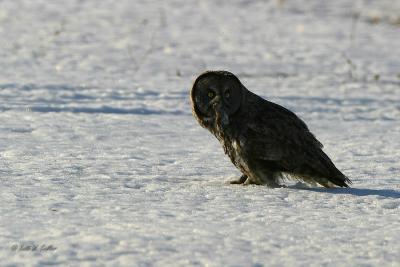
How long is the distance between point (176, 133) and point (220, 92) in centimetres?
208

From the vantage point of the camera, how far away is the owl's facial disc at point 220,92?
5785 millimetres

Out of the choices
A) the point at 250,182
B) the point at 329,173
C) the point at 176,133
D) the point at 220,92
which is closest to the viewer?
the point at 329,173

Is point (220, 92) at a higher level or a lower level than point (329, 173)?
higher

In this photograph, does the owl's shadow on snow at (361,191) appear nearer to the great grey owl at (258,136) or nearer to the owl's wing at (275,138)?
the great grey owl at (258,136)

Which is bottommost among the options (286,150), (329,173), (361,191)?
(361,191)

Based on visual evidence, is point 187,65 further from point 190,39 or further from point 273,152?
point 273,152

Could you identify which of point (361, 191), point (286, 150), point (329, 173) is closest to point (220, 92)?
point (286, 150)

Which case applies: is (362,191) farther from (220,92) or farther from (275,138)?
(220,92)

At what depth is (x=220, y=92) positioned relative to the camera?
5820 millimetres

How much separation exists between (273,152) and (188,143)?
1.81 metres

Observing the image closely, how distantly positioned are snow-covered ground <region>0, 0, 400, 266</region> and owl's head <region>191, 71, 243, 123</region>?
17.9 inches

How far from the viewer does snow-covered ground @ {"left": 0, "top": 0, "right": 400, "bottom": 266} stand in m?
4.38

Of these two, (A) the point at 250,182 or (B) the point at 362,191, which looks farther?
(A) the point at 250,182

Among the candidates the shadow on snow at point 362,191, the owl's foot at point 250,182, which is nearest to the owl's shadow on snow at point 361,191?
the shadow on snow at point 362,191
